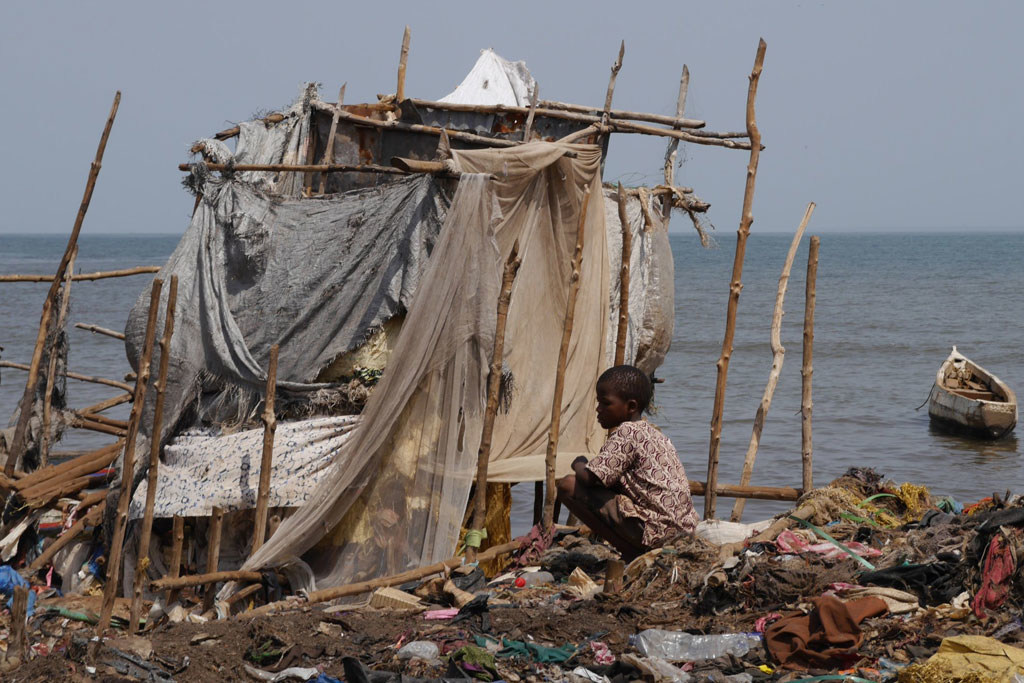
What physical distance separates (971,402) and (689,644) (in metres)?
9.73

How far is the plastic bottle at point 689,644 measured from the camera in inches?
151

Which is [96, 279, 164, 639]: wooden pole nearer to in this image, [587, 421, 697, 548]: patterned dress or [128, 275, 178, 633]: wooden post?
[128, 275, 178, 633]: wooden post

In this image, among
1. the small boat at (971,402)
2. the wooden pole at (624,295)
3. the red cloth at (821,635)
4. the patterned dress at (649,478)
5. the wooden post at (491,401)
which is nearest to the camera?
the red cloth at (821,635)

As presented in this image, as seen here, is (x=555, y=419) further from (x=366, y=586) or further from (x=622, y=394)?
(x=366, y=586)

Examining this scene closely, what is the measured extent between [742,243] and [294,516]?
2.78 meters

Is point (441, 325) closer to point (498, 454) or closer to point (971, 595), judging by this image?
point (498, 454)

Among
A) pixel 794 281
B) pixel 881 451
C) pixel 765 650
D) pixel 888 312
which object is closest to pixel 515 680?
pixel 765 650

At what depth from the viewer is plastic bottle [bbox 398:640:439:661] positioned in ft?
12.7

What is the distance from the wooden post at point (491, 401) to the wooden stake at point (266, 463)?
3.47 feet

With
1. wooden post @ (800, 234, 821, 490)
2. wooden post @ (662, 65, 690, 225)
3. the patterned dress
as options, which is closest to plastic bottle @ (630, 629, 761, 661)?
the patterned dress

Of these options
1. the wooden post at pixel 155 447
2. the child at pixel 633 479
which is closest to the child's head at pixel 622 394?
the child at pixel 633 479

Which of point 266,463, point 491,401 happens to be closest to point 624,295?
point 491,401

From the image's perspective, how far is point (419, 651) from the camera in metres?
3.90

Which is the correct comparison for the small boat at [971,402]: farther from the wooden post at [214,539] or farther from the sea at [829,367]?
the wooden post at [214,539]
